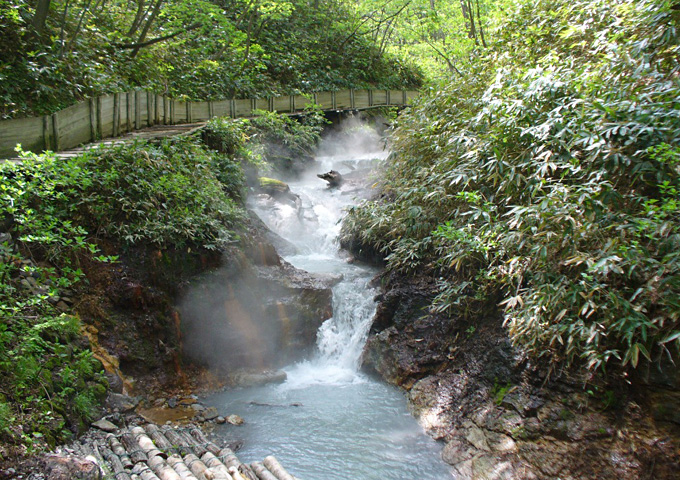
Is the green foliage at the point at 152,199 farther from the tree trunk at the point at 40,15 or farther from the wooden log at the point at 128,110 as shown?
the tree trunk at the point at 40,15

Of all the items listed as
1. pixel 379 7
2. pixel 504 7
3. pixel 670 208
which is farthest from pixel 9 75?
pixel 379 7

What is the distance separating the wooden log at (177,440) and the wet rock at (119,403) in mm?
500

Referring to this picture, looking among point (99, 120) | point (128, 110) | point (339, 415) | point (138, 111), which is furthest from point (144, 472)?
point (138, 111)

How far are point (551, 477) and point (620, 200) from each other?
2.94 metres

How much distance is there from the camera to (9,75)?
8.17 metres

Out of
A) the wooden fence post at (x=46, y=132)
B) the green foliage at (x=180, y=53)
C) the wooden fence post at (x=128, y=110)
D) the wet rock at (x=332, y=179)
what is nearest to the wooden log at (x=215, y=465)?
the wooden fence post at (x=46, y=132)

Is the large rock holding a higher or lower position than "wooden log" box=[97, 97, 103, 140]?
lower

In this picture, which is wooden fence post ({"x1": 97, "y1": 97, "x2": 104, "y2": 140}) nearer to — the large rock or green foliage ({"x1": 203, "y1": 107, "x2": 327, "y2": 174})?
green foliage ({"x1": 203, "y1": 107, "x2": 327, "y2": 174})

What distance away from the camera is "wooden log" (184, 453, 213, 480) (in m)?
3.75

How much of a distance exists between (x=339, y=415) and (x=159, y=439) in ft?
8.54

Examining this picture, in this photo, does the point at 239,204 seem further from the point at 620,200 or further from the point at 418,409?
the point at 620,200

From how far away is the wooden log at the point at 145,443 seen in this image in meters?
3.97

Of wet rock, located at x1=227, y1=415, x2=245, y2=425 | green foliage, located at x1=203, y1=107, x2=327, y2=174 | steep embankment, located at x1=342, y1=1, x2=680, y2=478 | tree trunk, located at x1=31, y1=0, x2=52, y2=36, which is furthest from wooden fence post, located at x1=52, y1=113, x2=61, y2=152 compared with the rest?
steep embankment, located at x1=342, y1=1, x2=680, y2=478

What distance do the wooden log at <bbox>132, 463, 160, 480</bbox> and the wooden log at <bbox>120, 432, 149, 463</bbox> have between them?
0.11m
